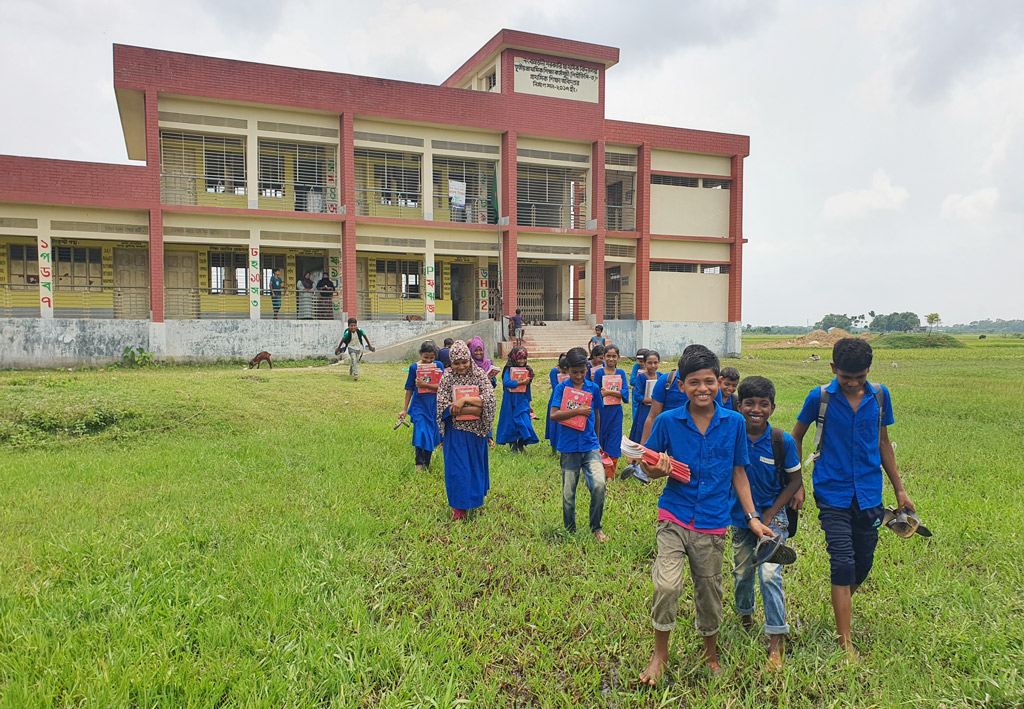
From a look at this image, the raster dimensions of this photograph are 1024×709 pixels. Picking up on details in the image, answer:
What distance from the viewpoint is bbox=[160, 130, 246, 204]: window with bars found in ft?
67.9

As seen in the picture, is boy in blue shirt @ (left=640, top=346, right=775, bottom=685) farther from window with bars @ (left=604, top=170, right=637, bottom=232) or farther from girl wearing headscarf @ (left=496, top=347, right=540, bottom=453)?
window with bars @ (left=604, top=170, right=637, bottom=232)

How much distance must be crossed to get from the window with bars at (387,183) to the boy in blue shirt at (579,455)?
18.9 metres

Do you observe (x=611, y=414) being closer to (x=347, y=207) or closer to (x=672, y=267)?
(x=347, y=207)

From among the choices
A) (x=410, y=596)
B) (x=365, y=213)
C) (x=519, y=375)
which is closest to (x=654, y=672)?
(x=410, y=596)

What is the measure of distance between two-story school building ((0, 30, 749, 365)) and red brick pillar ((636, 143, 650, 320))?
79 mm

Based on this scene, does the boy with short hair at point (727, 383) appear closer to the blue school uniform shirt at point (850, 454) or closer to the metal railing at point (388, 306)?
the blue school uniform shirt at point (850, 454)

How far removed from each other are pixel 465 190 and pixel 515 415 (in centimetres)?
1691

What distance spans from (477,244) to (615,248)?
18.9 ft

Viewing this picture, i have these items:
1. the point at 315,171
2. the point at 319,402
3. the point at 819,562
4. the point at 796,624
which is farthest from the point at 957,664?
the point at 315,171

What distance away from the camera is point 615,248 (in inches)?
1011

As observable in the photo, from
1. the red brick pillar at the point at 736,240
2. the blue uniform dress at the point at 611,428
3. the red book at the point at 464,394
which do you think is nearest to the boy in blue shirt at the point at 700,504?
the red book at the point at 464,394

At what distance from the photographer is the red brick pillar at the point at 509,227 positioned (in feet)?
76.0

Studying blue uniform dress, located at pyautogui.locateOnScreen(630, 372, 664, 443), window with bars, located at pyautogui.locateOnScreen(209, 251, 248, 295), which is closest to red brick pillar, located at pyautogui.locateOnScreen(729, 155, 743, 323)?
window with bars, located at pyautogui.locateOnScreen(209, 251, 248, 295)

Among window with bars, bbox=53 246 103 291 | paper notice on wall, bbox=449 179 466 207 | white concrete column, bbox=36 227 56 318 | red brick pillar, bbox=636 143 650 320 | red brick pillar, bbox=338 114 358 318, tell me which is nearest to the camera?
white concrete column, bbox=36 227 56 318
